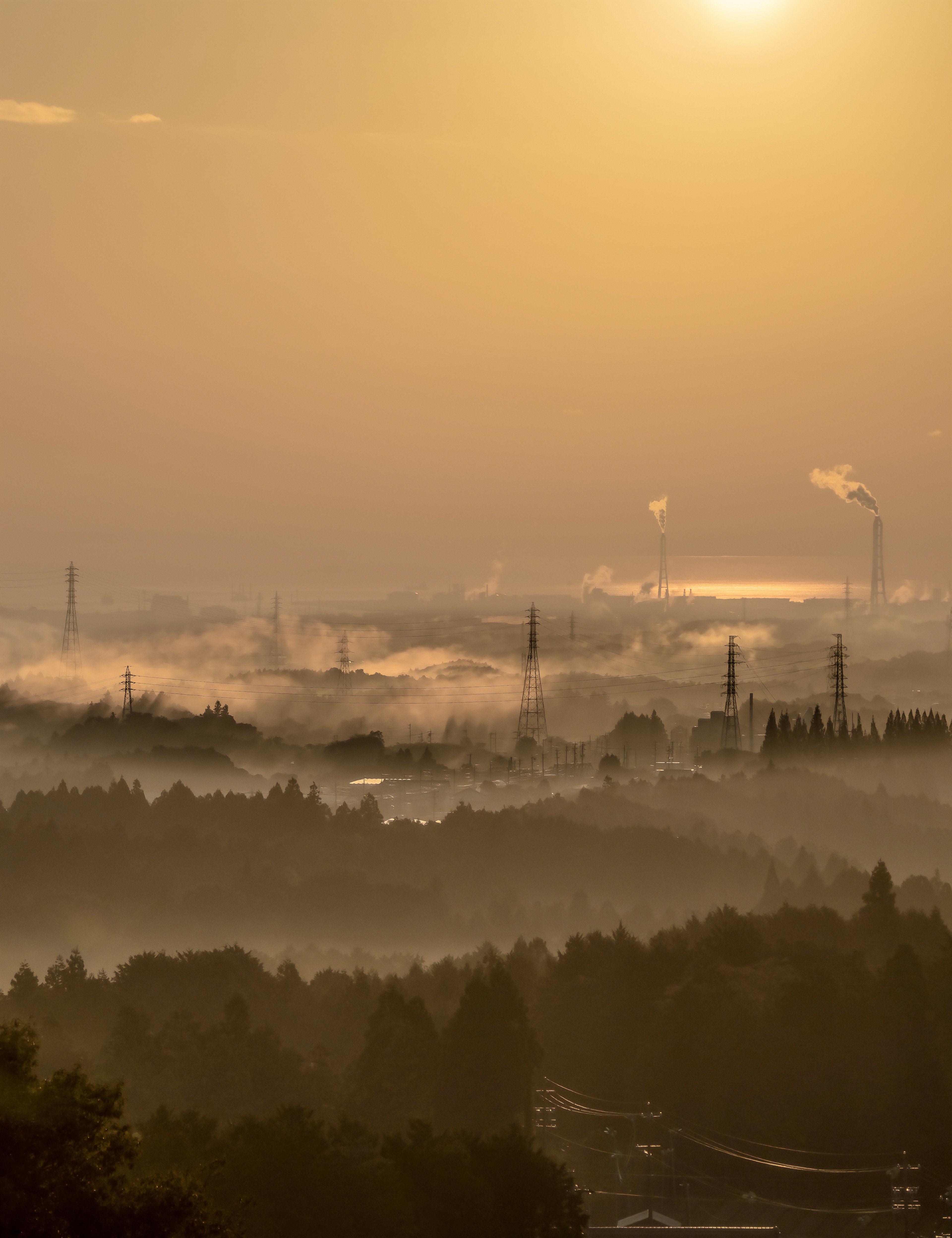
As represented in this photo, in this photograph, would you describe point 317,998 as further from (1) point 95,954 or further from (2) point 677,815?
(2) point 677,815

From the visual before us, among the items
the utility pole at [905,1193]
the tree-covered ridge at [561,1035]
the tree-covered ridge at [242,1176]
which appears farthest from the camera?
the tree-covered ridge at [561,1035]

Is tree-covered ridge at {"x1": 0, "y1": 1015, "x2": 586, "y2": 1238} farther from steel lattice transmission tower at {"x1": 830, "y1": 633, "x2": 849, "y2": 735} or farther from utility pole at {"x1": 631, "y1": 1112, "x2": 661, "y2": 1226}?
steel lattice transmission tower at {"x1": 830, "y1": 633, "x2": 849, "y2": 735}

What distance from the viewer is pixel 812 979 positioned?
8350 cm

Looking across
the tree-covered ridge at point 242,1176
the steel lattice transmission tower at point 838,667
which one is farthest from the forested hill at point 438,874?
the tree-covered ridge at point 242,1176

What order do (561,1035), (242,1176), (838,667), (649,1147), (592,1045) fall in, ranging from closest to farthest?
(242,1176) → (649,1147) → (592,1045) → (561,1035) → (838,667)

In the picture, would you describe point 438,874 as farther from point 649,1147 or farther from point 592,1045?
point 649,1147

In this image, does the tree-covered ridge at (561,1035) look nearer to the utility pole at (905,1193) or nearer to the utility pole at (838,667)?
the utility pole at (905,1193)

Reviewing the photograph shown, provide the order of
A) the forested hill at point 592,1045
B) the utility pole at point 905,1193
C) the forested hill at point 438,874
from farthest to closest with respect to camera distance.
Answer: the forested hill at point 438,874, the forested hill at point 592,1045, the utility pole at point 905,1193

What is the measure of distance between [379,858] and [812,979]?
103 meters

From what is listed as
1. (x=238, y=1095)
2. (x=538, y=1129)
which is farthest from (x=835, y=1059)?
(x=238, y=1095)

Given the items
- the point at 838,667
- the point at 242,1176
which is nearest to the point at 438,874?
the point at 838,667

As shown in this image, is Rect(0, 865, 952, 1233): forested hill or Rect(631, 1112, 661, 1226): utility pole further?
Rect(0, 865, 952, 1233): forested hill

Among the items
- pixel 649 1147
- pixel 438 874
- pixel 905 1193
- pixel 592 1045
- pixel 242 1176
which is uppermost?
pixel 242 1176

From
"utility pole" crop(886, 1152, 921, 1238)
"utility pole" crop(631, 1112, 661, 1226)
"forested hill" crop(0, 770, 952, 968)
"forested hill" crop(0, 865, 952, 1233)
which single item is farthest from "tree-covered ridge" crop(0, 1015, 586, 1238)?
"forested hill" crop(0, 770, 952, 968)
